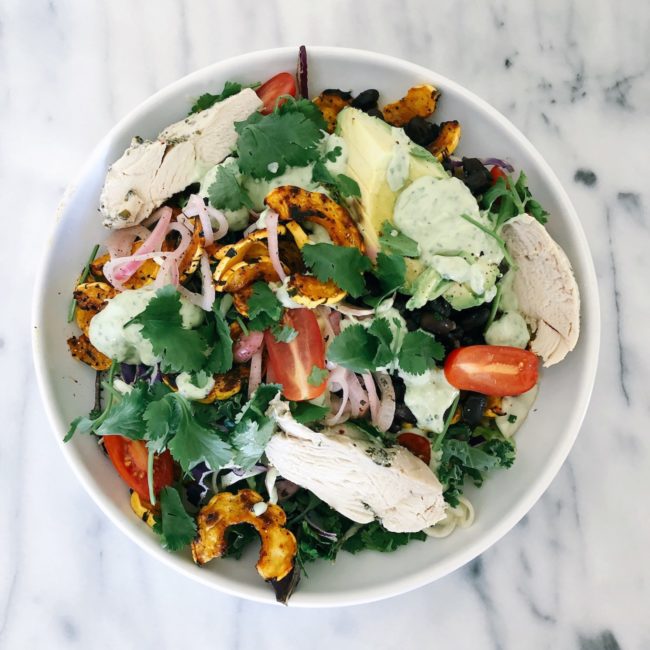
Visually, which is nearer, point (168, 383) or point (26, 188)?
point (168, 383)

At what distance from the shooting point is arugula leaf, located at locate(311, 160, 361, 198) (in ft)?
7.66

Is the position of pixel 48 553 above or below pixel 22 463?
below

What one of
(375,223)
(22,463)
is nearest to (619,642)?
(375,223)

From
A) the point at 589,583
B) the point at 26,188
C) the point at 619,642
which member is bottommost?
the point at 619,642

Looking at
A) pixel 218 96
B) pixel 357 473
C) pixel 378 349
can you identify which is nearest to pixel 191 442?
pixel 357 473

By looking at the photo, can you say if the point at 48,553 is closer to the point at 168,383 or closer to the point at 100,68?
the point at 168,383

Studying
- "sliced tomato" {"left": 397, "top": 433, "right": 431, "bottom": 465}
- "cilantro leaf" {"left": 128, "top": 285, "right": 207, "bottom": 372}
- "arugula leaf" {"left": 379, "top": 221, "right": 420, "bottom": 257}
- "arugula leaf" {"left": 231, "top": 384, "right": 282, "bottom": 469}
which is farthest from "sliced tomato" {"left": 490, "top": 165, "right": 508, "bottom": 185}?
"cilantro leaf" {"left": 128, "top": 285, "right": 207, "bottom": 372}

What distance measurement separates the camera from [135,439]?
7.70 feet

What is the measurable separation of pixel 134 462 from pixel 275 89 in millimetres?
1351

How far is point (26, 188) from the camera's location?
2896 millimetres

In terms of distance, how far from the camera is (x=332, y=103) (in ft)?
8.27

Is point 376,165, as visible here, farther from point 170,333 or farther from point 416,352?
point 170,333

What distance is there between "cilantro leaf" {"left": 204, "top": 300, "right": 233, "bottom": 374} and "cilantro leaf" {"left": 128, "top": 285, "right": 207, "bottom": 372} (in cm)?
5

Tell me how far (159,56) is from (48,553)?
2.01 m
